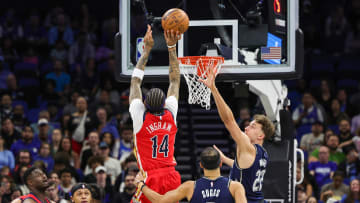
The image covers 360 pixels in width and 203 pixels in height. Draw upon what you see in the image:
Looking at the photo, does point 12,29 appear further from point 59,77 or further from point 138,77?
point 138,77

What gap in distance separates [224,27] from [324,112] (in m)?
5.96

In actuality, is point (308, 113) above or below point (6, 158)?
above

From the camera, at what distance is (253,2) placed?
10156 millimetres

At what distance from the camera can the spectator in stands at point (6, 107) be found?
49.6 ft

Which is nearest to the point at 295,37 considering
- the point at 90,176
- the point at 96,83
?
the point at 90,176

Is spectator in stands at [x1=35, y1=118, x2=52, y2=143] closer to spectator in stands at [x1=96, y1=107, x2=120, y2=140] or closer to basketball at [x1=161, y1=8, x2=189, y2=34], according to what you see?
spectator in stands at [x1=96, y1=107, x2=120, y2=140]

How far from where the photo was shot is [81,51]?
17.9 metres

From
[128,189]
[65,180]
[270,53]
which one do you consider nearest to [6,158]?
[65,180]

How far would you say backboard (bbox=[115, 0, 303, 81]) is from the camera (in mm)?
9391

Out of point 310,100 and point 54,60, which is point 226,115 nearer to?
point 310,100

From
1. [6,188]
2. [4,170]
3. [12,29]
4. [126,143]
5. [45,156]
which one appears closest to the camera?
[6,188]

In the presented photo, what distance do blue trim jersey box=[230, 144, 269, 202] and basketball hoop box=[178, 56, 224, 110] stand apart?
119 centimetres

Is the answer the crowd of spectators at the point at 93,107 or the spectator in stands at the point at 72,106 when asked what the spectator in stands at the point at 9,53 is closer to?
the crowd of spectators at the point at 93,107

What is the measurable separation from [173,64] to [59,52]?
34.0 feet
